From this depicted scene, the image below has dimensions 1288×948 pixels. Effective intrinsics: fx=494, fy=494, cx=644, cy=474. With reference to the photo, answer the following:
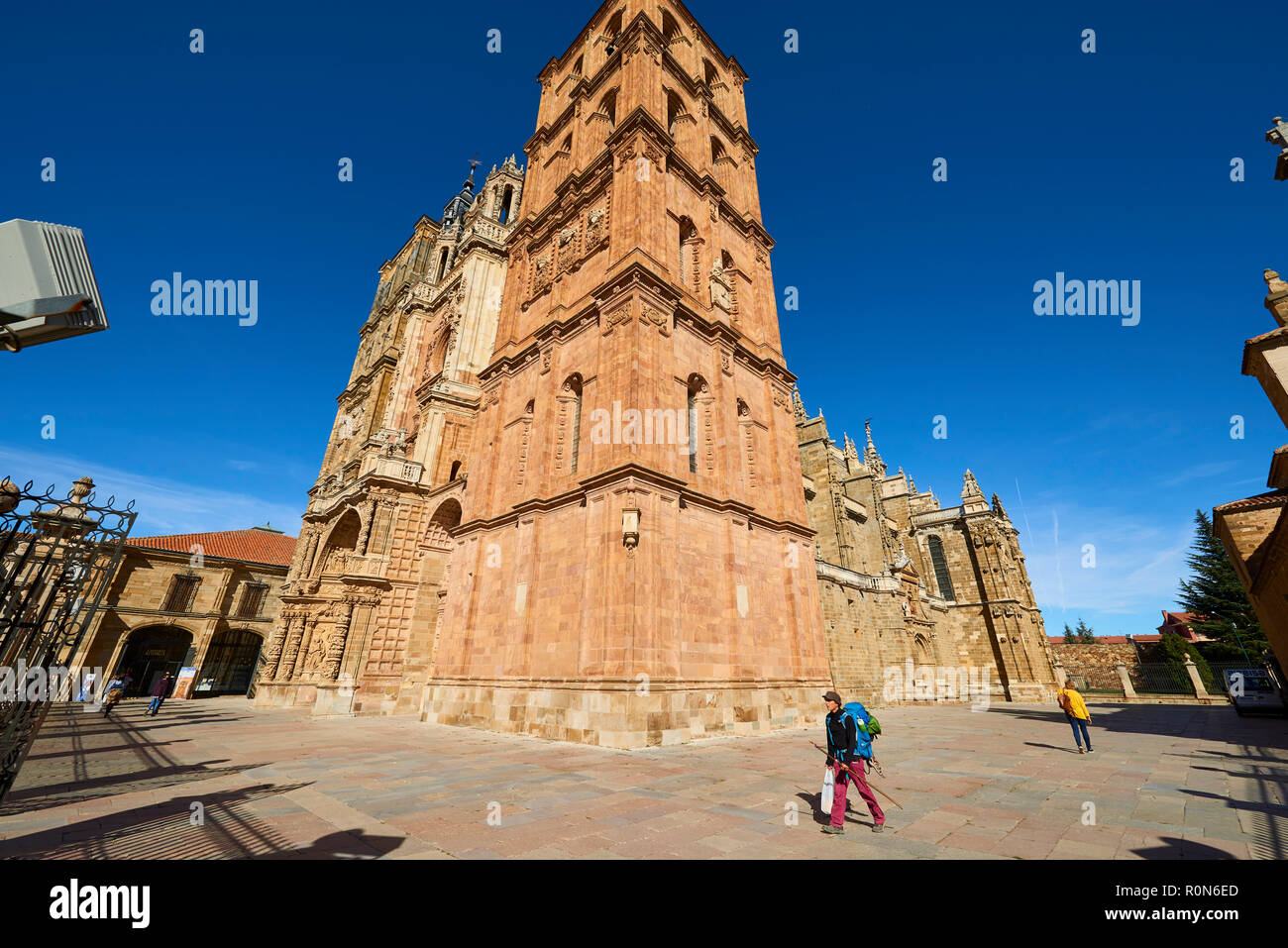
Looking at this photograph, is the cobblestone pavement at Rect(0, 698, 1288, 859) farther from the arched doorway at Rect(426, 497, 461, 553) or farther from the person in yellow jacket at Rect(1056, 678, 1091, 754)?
the arched doorway at Rect(426, 497, 461, 553)

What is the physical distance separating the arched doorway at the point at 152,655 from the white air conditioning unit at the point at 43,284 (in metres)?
36.9

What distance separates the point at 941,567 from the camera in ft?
129

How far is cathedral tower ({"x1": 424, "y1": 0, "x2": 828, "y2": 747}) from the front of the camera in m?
11.6

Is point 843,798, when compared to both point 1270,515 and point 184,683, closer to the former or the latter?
point 1270,515

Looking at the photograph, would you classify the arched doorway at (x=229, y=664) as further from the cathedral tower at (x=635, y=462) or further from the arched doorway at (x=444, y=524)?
the cathedral tower at (x=635, y=462)

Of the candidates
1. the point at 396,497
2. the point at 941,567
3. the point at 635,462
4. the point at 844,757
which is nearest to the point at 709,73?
the point at 635,462

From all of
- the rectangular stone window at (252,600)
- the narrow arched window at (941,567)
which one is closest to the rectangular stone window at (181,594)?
the rectangular stone window at (252,600)

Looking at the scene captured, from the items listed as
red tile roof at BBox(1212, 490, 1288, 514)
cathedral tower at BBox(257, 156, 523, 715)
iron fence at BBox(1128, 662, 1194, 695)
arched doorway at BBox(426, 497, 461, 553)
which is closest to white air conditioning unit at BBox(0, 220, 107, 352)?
cathedral tower at BBox(257, 156, 523, 715)

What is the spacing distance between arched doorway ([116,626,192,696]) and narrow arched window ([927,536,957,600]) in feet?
170

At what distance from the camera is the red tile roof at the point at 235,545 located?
102 feet

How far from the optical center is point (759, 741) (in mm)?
11352
